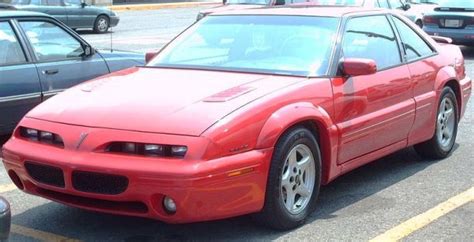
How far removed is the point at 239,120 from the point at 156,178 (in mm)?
612

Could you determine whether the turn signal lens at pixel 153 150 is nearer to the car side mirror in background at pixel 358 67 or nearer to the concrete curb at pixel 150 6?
the car side mirror in background at pixel 358 67

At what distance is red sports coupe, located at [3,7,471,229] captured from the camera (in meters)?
4.21

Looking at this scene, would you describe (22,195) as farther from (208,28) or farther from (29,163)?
(208,28)


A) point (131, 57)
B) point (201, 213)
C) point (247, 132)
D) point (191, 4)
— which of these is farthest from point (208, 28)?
point (191, 4)

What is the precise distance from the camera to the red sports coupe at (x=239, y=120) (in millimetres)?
4207

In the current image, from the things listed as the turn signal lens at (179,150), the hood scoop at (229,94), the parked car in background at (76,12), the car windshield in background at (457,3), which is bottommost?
the parked car in background at (76,12)

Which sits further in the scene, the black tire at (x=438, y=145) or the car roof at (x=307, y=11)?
the black tire at (x=438, y=145)

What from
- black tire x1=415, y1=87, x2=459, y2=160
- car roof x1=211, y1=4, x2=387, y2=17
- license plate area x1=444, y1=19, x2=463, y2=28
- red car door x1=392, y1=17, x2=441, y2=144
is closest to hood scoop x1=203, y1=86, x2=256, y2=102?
car roof x1=211, y1=4, x2=387, y2=17

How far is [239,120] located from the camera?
4.35 m

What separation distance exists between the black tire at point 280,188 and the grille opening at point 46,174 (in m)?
1.21

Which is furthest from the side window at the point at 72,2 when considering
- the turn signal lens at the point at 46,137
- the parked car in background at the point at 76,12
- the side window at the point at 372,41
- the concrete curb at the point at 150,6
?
the turn signal lens at the point at 46,137

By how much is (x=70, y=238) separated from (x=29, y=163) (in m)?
0.54

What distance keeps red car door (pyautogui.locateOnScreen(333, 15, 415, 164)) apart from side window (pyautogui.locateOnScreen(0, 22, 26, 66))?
3454 mm

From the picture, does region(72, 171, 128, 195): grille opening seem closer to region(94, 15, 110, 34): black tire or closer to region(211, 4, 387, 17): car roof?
region(211, 4, 387, 17): car roof
